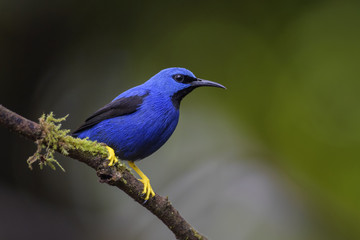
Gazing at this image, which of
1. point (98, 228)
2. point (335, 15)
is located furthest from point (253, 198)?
point (335, 15)

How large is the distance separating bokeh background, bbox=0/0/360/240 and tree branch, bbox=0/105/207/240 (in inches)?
87.9

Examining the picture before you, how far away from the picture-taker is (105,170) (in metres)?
3.30

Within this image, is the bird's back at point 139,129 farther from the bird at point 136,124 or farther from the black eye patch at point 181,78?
the black eye patch at point 181,78

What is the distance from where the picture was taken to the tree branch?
9.20ft

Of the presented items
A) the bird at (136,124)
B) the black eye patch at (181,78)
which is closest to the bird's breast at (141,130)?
the bird at (136,124)

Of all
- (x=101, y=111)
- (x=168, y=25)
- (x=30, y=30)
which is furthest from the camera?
(x=168, y=25)

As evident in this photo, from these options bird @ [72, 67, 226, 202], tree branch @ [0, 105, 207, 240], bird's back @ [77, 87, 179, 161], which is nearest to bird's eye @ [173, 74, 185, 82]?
bird @ [72, 67, 226, 202]

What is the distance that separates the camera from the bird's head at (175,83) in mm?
4973

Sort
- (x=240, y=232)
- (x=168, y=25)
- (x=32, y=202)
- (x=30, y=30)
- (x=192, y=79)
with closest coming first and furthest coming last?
(x=192, y=79)
(x=240, y=232)
(x=32, y=202)
(x=30, y=30)
(x=168, y=25)

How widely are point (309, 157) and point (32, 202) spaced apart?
391cm

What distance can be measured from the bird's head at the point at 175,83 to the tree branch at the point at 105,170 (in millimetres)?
1502

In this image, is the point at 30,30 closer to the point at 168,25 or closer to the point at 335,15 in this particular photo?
the point at 168,25

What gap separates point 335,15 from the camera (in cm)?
713

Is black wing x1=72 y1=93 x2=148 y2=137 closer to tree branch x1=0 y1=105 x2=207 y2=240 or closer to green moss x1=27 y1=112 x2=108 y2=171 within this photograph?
tree branch x1=0 y1=105 x2=207 y2=240
